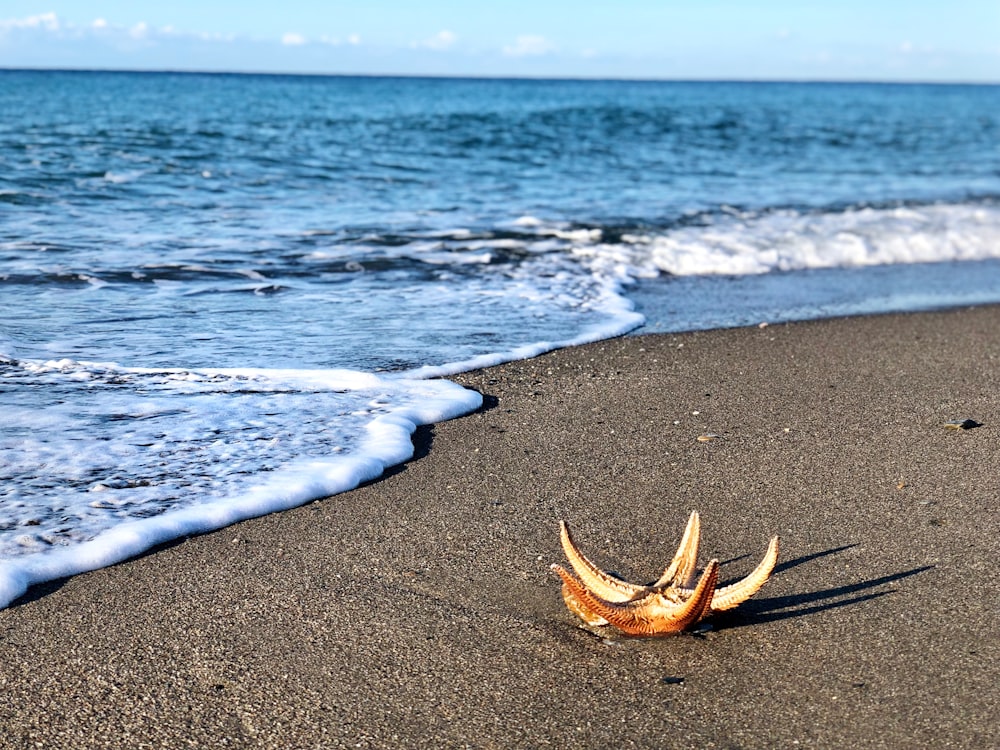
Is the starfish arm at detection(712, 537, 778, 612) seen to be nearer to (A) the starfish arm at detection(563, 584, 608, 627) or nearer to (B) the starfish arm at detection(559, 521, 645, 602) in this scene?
(B) the starfish arm at detection(559, 521, 645, 602)

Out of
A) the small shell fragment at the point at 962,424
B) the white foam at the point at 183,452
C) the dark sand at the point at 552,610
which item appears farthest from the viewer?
the small shell fragment at the point at 962,424

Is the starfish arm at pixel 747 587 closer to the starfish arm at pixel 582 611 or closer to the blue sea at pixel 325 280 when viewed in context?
the starfish arm at pixel 582 611

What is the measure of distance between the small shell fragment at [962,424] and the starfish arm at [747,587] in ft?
7.82

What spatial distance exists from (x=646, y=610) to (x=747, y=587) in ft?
0.93

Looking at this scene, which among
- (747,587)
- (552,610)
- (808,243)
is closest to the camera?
(747,587)

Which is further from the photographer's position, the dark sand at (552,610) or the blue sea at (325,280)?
the blue sea at (325,280)

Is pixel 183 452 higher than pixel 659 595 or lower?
lower

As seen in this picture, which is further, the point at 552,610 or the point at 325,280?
the point at 325,280

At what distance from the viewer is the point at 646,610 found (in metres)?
2.89

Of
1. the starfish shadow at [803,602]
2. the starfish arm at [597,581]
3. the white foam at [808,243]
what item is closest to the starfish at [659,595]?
the starfish arm at [597,581]

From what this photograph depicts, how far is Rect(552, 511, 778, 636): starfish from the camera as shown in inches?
112

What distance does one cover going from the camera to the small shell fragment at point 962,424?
485cm

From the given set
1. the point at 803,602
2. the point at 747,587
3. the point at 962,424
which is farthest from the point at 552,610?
the point at 962,424

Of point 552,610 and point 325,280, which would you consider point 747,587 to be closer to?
point 552,610
